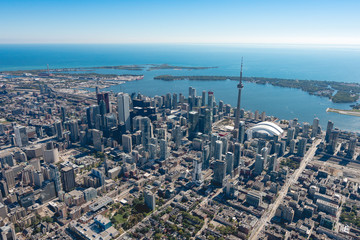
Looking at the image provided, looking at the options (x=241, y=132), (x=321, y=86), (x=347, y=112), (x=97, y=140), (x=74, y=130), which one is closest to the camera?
(x=97, y=140)

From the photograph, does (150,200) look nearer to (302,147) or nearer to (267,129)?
(302,147)

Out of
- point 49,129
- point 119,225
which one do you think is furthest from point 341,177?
point 49,129

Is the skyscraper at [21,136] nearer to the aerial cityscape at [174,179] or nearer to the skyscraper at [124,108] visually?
the aerial cityscape at [174,179]

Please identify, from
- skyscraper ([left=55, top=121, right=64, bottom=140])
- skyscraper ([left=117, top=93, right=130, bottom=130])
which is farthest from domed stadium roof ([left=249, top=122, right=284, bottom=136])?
skyscraper ([left=55, top=121, right=64, bottom=140])

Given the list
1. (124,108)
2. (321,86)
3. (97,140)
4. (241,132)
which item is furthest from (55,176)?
(321,86)

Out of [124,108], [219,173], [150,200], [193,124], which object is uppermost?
[124,108]

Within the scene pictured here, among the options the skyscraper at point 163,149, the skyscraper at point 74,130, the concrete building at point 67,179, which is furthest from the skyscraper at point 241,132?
the skyscraper at point 74,130

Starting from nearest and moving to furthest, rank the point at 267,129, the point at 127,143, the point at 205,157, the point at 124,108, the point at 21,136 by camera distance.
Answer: the point at 205,157 < the point at 127,143 < the point at 21,136 < the point at 267,129 < the point at 124,108

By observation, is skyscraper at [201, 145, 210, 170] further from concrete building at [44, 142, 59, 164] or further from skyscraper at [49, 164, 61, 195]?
concrete building at [44, 142, 59, 164]
